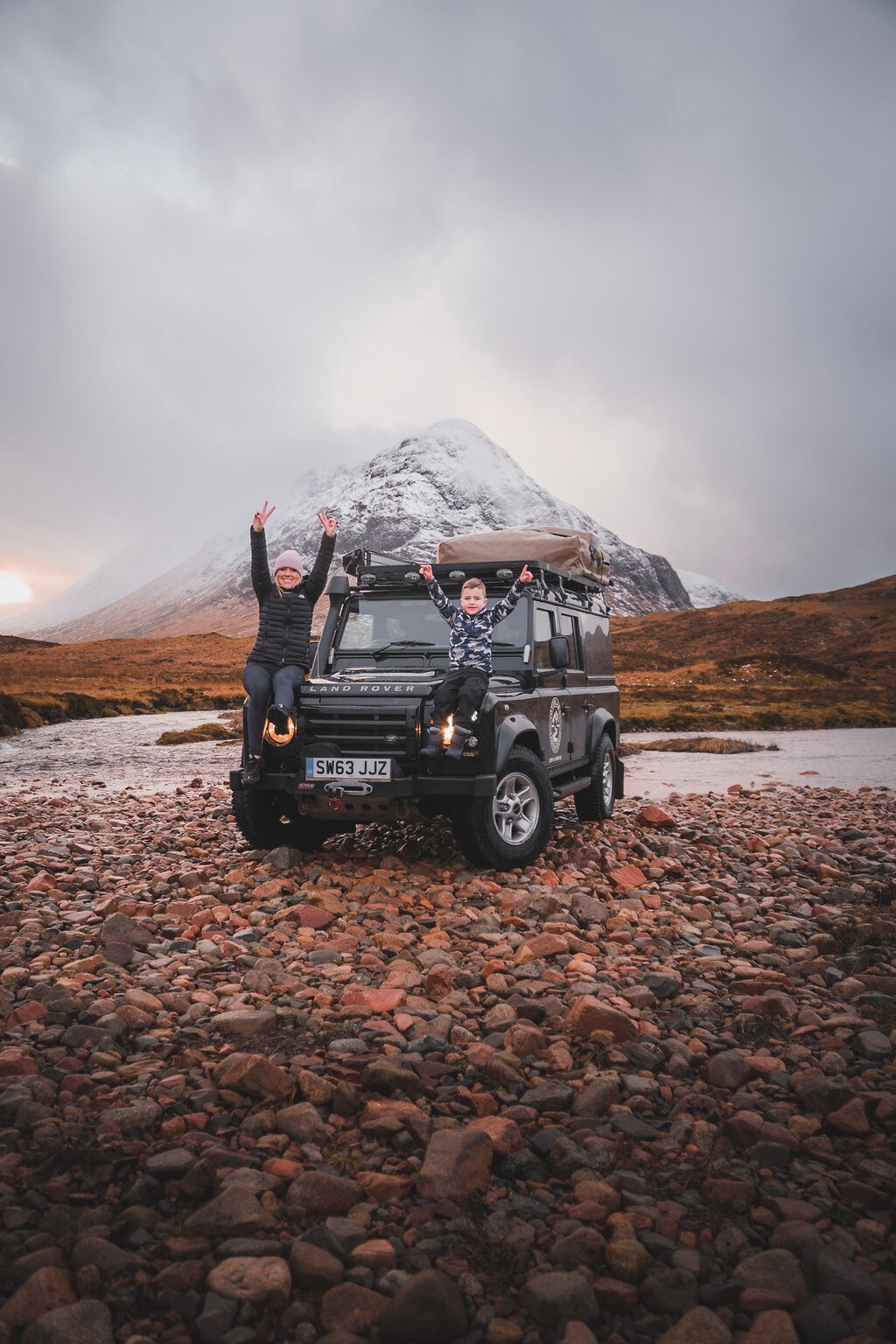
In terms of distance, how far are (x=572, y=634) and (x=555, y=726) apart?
1.48 metres

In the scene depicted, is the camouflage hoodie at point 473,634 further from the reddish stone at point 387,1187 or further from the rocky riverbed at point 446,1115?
the reddish stone at point 387,1187

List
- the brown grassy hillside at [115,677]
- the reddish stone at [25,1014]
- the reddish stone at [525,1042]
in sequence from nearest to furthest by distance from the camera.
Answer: the reddish stone at [525,1042] < the reddish stone at [25,1014] < the brown grassy hillside at [115,677]

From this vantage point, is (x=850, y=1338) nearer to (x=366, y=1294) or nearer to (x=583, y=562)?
(x=366, y=1294)

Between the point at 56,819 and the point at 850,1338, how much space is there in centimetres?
1008

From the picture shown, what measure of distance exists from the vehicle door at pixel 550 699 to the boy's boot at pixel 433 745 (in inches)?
56.9

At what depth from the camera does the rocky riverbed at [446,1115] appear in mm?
2312

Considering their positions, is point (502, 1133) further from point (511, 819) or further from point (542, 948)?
point (511, 819)

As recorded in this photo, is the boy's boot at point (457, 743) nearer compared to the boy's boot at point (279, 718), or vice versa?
the boy's boot at point (457, 743)

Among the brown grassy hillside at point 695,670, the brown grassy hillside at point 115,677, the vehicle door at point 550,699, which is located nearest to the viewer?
the vehicle door at point 550,699

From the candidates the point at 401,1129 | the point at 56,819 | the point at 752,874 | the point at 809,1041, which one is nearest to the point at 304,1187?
the point at 401,1129

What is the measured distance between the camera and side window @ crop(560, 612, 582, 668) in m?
8.87

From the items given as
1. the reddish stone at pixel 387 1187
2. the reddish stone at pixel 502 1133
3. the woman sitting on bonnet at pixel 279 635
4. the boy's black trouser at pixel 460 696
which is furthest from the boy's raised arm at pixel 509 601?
the reddish stone at pixel 387 1187

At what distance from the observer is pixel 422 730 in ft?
21.9

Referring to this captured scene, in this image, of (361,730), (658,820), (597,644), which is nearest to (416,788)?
(361,730)
